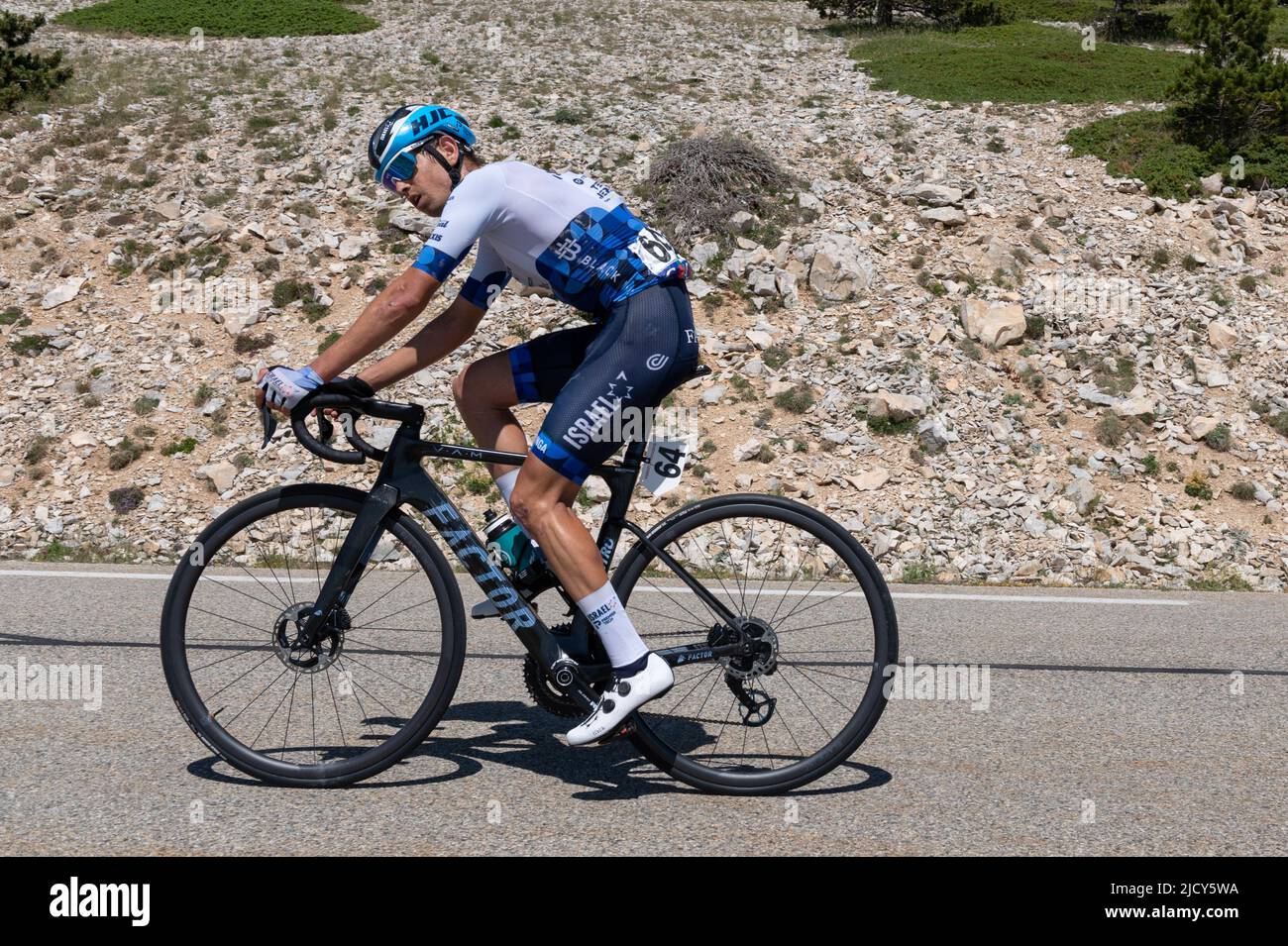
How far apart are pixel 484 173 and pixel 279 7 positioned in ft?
82.4

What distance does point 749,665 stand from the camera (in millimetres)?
4168

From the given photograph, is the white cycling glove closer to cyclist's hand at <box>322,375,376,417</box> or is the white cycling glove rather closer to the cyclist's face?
cyclist's hand at <box>322,375,376,417</box>

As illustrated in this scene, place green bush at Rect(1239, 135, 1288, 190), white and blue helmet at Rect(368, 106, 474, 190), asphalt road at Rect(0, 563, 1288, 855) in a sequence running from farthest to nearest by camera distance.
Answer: green bush at Rect(1239, 135, 1288, 190), white and blue helmet at Rect(368, 106, 474, 190), asphalt road at Rect(0, 563, 1288, 855)

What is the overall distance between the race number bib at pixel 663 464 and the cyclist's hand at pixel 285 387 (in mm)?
1131

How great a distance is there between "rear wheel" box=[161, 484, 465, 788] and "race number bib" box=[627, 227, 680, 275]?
1.23 m

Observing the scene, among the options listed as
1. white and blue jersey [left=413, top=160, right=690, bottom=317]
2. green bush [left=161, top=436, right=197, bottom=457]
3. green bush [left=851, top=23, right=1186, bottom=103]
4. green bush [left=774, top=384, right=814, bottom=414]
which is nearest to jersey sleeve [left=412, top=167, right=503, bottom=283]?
white and blue jersey [left=413, top=160, right=690, bottom=317]

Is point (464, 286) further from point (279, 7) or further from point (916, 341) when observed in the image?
point (279, 7)

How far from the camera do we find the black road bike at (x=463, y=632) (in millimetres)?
3922

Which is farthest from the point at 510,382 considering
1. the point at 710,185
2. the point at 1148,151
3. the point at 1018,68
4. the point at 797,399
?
the point at 1018,68

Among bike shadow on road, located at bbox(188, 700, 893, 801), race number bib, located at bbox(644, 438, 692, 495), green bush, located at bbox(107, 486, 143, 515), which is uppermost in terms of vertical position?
race number bib, located at bbox(644, 438, 692, 495)

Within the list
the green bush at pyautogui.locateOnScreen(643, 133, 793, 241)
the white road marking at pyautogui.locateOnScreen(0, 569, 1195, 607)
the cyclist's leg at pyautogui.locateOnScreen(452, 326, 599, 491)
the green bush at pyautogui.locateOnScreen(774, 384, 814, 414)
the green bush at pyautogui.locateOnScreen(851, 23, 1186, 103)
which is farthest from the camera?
the green bush at pyautogui.locateOnScreen(851, 23, 1186, 103)

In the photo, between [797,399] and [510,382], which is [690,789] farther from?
[797,399]

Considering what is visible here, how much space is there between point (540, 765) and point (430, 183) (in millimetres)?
2124

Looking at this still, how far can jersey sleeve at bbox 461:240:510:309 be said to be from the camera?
13.3ft
